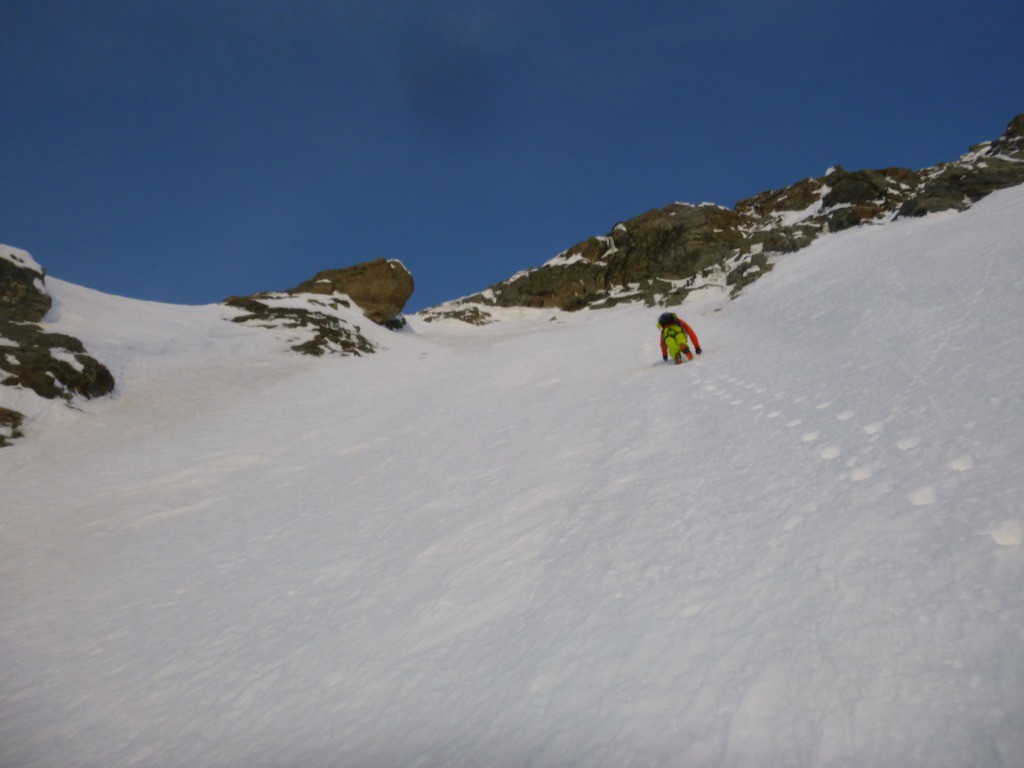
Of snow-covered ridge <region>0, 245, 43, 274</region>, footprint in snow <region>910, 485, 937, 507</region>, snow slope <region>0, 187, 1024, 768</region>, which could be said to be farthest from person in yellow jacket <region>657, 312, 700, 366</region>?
snow-covered ridge <region>0, 245, 43, 274</region>

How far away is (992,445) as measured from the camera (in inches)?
143

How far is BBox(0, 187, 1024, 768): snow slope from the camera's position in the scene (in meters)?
2.38

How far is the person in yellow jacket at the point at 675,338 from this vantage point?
12047 mm

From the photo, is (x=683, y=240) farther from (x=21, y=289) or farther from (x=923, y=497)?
(x=923, y=497)

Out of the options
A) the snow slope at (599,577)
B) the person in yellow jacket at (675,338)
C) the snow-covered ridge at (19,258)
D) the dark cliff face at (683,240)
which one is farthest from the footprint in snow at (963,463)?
the dark cliff face at (683,240)

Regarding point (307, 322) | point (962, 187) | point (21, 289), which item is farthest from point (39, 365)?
point (962, 187)

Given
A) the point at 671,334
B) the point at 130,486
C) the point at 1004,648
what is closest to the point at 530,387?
the point at 671,334

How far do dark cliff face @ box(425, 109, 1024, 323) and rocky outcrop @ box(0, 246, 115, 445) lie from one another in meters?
54.3

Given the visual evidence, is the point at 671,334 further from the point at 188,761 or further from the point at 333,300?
the point at 333,300

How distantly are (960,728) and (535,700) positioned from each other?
195cm

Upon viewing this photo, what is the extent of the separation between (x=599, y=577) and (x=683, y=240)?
285 ft

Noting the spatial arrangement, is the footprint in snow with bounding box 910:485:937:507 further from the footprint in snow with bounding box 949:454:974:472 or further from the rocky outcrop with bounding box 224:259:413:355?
the rocky outcrop with bounding box 224:259:413:355

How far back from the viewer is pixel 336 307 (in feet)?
113

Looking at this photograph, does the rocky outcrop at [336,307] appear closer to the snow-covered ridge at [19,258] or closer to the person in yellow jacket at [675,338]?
→ the snow-covered ridge at [19,258]
